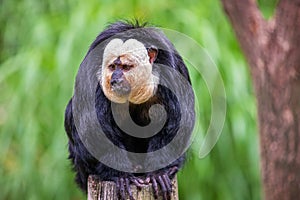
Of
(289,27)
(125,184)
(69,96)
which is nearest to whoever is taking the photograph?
(289,27)

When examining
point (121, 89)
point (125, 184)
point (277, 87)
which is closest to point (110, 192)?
point (125, 184)

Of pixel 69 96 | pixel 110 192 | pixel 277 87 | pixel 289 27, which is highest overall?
pixel 69 96

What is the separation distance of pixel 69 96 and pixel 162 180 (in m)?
1.72

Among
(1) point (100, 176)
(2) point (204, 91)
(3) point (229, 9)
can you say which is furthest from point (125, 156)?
(2) point (204, 91)

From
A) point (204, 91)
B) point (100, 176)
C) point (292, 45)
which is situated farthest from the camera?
point (204, 91)

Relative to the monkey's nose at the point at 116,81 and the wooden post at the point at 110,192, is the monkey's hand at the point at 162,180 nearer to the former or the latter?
the wooden post at the point at 110,192

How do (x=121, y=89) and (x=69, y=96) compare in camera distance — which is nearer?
(x=121, y=89)

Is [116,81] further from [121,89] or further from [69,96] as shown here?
[69,96]

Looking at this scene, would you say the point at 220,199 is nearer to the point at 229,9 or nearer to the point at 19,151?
the point at 19,151

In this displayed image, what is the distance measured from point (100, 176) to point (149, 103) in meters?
0.27

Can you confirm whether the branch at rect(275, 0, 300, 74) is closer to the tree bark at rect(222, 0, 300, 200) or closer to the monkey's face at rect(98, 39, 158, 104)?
the tree bark at rect(222, 0, 300, 200)

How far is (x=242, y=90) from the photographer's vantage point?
12.3 feet

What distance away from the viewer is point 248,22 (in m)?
2.00

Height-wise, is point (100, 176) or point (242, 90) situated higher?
point (242, 90)
